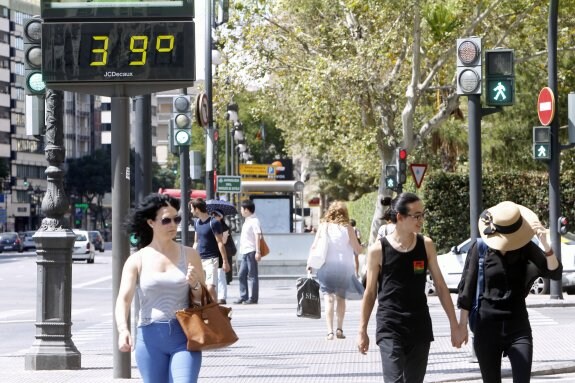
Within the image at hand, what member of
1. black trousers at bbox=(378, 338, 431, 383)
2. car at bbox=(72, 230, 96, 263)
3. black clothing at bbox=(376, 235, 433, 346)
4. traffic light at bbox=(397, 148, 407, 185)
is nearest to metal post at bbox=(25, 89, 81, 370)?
black clothing at bbox=(376, 235, 433, 346)

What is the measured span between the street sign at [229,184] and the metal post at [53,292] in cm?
2298

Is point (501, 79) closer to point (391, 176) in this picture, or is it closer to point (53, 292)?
point (53, 292)

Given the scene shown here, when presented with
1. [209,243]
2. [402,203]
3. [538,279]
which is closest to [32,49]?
[402,203]

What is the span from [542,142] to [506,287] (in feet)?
55.0

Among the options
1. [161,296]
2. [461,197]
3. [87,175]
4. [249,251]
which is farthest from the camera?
[87,175]

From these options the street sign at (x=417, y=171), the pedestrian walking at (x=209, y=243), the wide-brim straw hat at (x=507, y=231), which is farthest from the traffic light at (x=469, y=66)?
the street sign at (x=417, y=171)

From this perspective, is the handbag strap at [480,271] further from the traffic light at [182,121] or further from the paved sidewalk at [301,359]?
the traffic light at [182,121]

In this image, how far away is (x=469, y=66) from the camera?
1426 cm

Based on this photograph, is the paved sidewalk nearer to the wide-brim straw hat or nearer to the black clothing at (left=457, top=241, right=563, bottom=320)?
the black clothing at (left=457, top=241, right=563, bottom=320)

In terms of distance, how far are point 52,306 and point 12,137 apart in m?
129

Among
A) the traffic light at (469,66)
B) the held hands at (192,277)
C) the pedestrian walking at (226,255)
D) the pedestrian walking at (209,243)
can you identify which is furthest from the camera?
the pedestrian walking at (226,255)

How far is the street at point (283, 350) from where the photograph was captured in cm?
1335

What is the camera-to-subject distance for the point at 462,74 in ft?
46.6

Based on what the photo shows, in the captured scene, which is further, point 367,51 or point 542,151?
point 367,51
